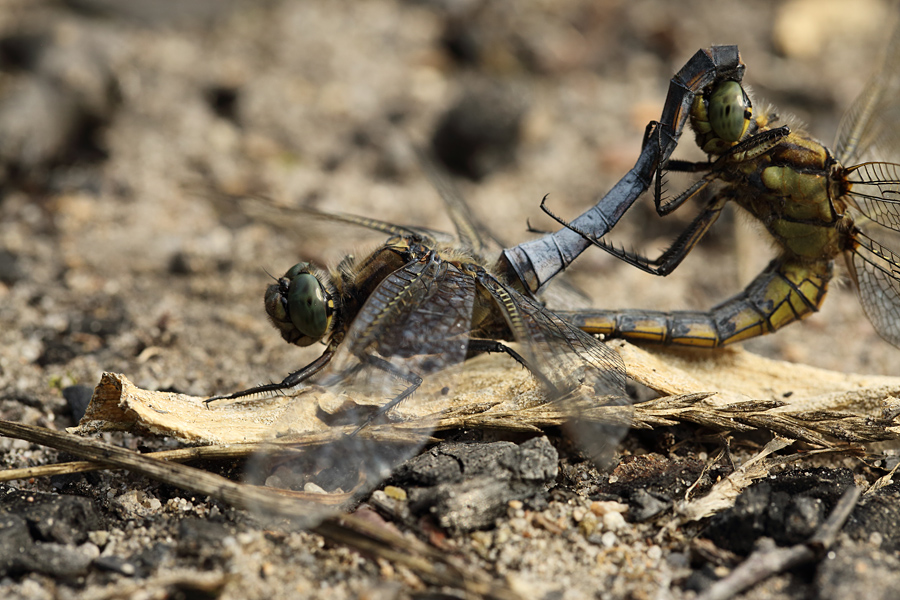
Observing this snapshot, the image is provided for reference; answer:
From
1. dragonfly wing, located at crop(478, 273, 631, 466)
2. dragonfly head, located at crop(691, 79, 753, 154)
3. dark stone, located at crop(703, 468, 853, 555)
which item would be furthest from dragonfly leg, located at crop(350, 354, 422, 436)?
dragonfly head, located at crop(691, 79, 753, 154)

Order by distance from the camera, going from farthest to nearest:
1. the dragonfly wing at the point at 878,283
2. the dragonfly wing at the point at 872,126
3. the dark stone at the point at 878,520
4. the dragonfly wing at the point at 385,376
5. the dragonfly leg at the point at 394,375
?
the dragonfly wing at the point at 872,126 < the dragonfly wing at the point at 878,283 < the dragonfly leg at the point at 394,375 < the dragonfly wing at the point at 385,376 < the dark stone at the point at 878,520

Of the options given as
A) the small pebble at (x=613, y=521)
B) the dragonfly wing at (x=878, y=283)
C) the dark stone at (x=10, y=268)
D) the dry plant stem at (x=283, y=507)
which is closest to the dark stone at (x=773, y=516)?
the small pebble at (x=613, y=521)

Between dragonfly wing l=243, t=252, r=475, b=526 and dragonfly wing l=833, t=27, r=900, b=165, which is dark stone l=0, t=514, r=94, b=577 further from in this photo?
dragonfly wing l=833, t=27, r=900, b=165

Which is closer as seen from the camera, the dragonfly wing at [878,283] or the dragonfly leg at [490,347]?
the dragonfly leg at [490,347]

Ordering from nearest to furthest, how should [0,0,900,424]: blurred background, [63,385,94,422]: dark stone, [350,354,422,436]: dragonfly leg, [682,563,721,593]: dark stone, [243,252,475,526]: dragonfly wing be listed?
[682,563,721,593]: dark stone → [243,252,475,526]: dragonfly wing → [350,354,422,436]: dragonfly leg → [63,385,94,422]: dark stone → [0,0,900,424]: blurred background

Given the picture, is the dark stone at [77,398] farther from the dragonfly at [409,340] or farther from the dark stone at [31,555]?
the dark stone at [31,555]

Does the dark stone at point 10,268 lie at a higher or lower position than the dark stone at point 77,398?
higher

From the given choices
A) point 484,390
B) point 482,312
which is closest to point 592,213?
point 482,312
